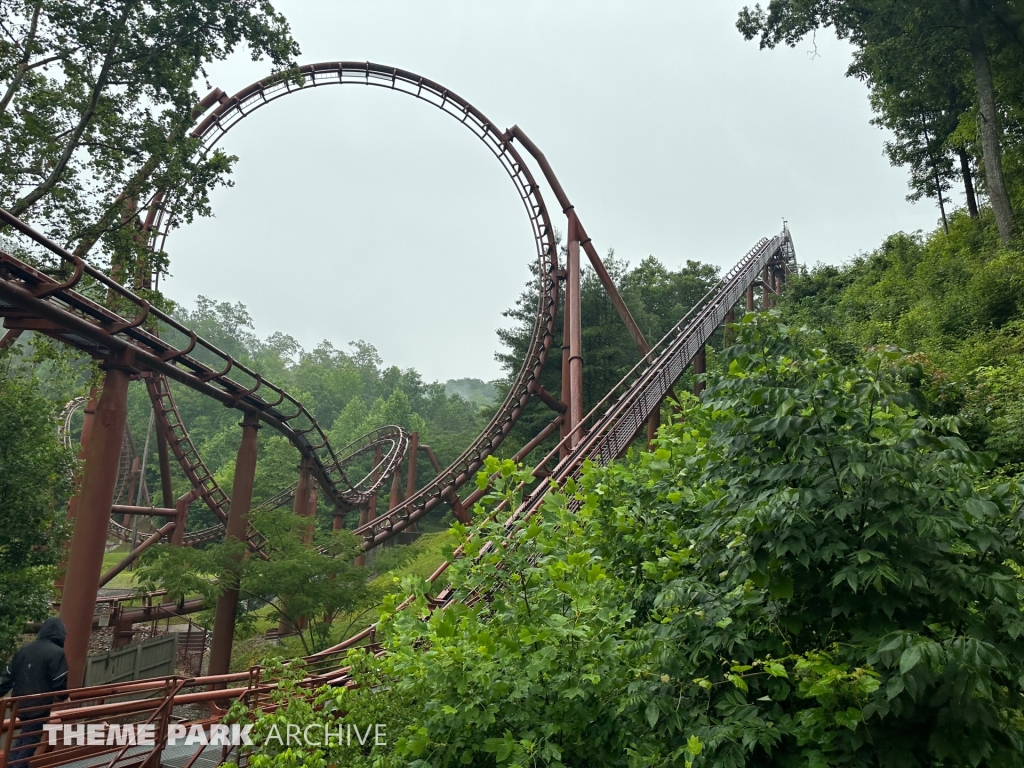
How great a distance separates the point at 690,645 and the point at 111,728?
4.18 m

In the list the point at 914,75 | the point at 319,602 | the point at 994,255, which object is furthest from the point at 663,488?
the point at 914,75

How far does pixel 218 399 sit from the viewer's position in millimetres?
13336

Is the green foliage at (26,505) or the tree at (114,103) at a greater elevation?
the tree at (114,103)

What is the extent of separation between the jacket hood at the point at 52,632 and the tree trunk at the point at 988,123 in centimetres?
1541

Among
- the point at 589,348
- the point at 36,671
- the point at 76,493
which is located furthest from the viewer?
the point at 589,348

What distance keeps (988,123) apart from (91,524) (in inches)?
642

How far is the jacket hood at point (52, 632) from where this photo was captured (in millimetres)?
5211

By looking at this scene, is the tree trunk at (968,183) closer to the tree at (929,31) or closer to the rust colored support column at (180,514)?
the tree at (929,31)

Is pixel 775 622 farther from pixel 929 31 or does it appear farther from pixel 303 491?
pixel 303 491

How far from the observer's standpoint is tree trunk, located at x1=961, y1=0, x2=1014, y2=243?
12766mm

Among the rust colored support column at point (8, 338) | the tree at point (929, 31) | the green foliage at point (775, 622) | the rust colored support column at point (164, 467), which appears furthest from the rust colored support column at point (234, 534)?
the tree at point (929, 31)

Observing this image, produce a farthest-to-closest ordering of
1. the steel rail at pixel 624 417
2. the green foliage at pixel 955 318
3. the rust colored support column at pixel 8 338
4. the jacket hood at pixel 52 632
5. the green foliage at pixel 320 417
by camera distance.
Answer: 1. the green foliage at pixel 320 417
2. the rust colored support column at pixel 8 338
3. the green foliage at pixel 955 318
4. the steel rail at pixel 624 417
5. the jacket hood at pixel 52 632

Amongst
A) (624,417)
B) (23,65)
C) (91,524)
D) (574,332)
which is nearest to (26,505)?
(91,524)

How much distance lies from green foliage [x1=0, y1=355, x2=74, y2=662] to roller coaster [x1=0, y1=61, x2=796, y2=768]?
51 cm
